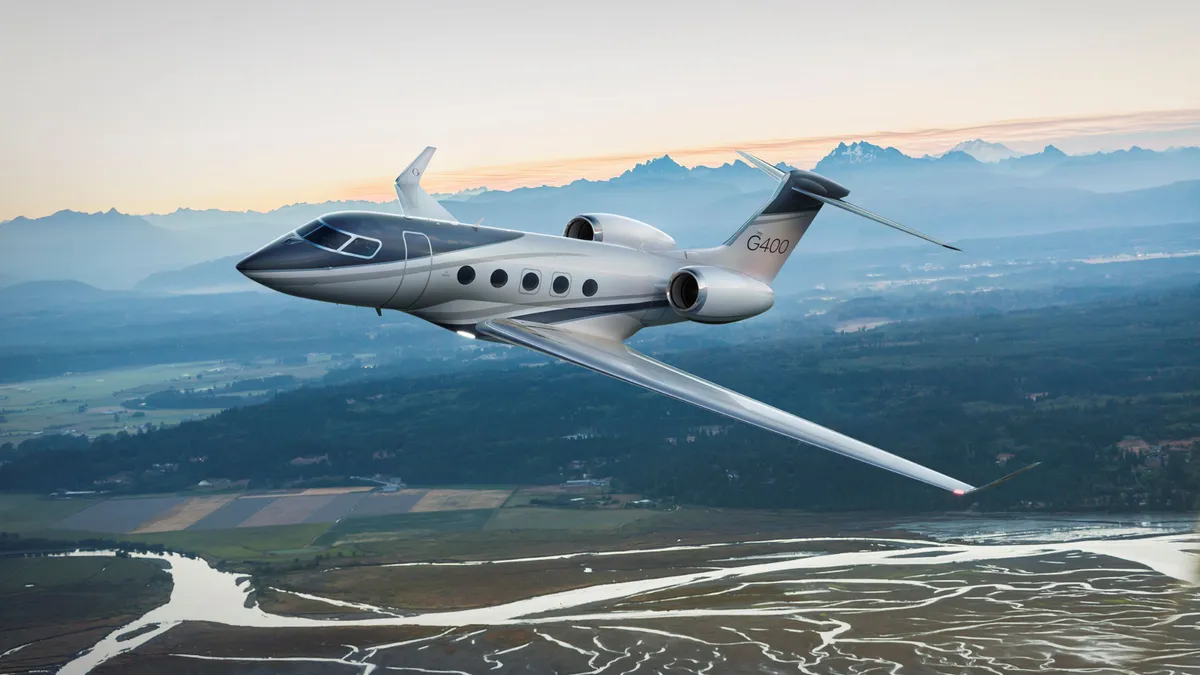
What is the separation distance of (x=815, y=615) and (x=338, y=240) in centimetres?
11388

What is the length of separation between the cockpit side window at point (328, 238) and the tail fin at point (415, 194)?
799 centimetres

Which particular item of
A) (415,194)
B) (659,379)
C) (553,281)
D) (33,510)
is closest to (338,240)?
(553,281)

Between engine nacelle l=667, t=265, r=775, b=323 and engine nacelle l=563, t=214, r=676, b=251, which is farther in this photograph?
engine nacelle l=563, t=214, r=676, b=251

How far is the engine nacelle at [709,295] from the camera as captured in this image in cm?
3538

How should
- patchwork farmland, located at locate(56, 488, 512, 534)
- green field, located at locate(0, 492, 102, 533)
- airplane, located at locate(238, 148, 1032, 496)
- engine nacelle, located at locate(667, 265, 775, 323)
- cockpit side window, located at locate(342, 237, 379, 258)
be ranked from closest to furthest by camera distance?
airplane, located at locate(238, 148, 1032, 496)
cockpit side window, located at locate(342, 237, 379, 258)
engine nacelle, located at locate(667, 265, 775, 323)
patchwork farmland, located at locate(56, 488, 512, 534)
green field, located at locate(0, 492, 102, 533)

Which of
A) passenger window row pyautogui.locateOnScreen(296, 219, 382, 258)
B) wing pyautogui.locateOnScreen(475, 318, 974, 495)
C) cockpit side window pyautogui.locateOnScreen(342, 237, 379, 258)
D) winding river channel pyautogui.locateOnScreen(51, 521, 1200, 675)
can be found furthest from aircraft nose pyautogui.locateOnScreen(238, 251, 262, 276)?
winding river channel pyautogui.locateOnScreen(51, 521, 1200, 675)

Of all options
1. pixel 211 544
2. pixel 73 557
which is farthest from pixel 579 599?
pixel 73 557

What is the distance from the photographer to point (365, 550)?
497 ft

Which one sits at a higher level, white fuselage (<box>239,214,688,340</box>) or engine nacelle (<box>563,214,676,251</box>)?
engine nacelle (<box>563,214,676,251</box>)

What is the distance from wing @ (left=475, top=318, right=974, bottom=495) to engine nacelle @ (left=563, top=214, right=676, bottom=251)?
403 centimetres

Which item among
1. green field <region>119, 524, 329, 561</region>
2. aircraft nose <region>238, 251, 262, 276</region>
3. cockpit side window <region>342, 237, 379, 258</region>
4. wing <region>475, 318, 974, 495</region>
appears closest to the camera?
wing <region>475, 318, 974, 495</region>

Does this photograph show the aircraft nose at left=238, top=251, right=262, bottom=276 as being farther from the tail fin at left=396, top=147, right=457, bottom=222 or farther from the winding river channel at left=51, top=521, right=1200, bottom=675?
the winding river channel at left=51, top=521, right=1200, bottom=675

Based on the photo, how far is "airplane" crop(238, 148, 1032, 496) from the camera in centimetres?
3005

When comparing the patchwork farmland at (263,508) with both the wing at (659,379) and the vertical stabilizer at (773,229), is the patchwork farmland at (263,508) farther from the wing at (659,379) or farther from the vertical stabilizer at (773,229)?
the wing at (659,379)
